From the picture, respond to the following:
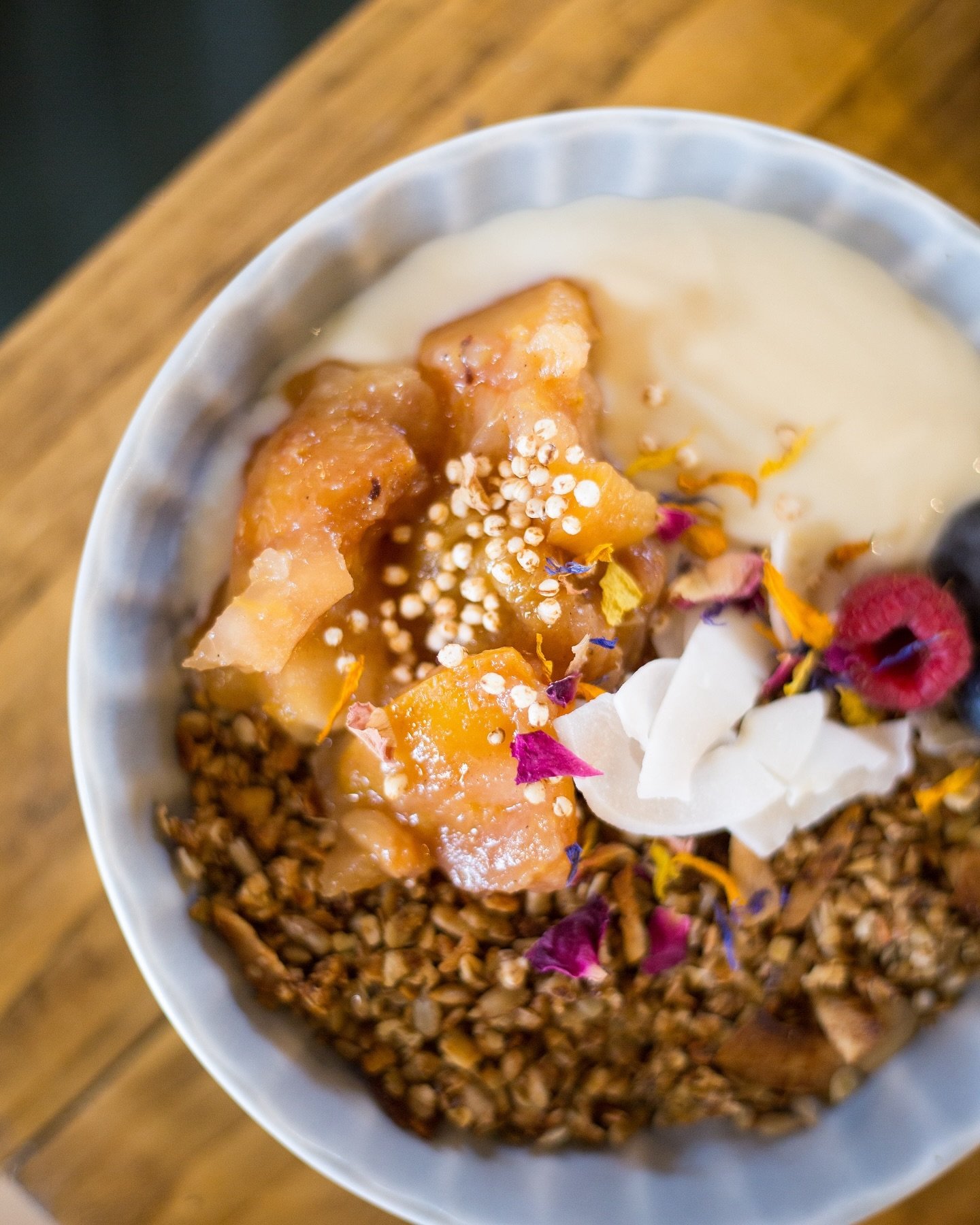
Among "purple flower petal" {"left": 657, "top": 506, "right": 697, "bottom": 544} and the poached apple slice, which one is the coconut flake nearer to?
"purple flower petal" {"left": 657, "top": 506, "right": 697, "bottom": 544}

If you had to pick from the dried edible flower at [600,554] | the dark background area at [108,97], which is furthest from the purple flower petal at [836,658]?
the dark background area at [108,97]

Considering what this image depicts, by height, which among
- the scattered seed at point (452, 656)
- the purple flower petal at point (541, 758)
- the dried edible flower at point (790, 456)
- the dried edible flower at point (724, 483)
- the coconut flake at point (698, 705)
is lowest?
the purple flower petal at point (541, 758)

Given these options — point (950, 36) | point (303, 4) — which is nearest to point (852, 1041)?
point (950, 36)

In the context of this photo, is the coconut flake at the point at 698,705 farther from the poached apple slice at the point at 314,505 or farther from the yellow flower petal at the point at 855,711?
the poached apple slice at the point at 314,505

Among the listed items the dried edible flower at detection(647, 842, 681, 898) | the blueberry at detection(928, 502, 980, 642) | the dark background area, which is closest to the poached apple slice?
the dried edible flower at detection(647, 842, 681, 898)

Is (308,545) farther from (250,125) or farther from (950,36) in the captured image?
(950,36)

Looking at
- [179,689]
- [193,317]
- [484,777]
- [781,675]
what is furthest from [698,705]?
[193,317]
